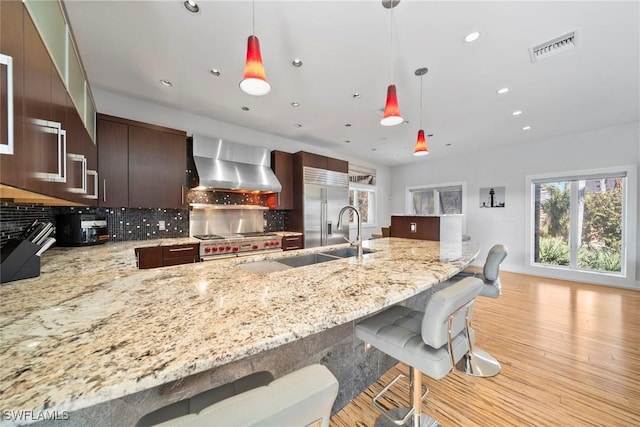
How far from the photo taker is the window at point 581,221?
429cm

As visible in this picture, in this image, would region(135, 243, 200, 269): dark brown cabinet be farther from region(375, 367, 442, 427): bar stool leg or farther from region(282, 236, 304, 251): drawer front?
region(375, 367, 442, 427): bar stool leg

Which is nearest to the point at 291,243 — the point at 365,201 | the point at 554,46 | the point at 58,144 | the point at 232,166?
the point at 232,166

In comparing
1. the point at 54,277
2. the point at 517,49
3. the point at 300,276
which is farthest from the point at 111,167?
the point at 517,49

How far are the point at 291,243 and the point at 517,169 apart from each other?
520 cm

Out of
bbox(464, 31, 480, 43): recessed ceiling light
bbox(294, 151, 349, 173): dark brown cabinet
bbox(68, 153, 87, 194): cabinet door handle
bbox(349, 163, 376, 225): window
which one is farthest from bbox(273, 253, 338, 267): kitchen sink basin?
bbox(349, 163, 376, 225): window

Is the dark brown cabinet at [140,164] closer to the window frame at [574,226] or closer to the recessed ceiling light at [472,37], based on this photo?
the recessed ceiling light at [472,37]

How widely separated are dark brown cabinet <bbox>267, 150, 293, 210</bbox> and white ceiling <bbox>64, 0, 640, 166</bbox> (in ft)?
2.27

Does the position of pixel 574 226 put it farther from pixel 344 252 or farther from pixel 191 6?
pixel 191 6

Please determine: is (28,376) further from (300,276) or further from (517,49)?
(517,49)

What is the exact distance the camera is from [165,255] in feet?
9.40

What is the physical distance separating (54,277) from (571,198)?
7.36 m

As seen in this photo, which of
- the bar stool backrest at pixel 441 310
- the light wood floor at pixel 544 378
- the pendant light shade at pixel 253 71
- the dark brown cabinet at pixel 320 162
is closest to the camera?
the bar stool backrest at pixel 441 310

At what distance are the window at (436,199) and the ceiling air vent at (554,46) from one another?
164 inches

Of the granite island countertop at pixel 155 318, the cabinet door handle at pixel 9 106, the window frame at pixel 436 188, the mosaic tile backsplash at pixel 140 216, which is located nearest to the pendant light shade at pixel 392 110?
the granite island countertop at pixel 155 318
